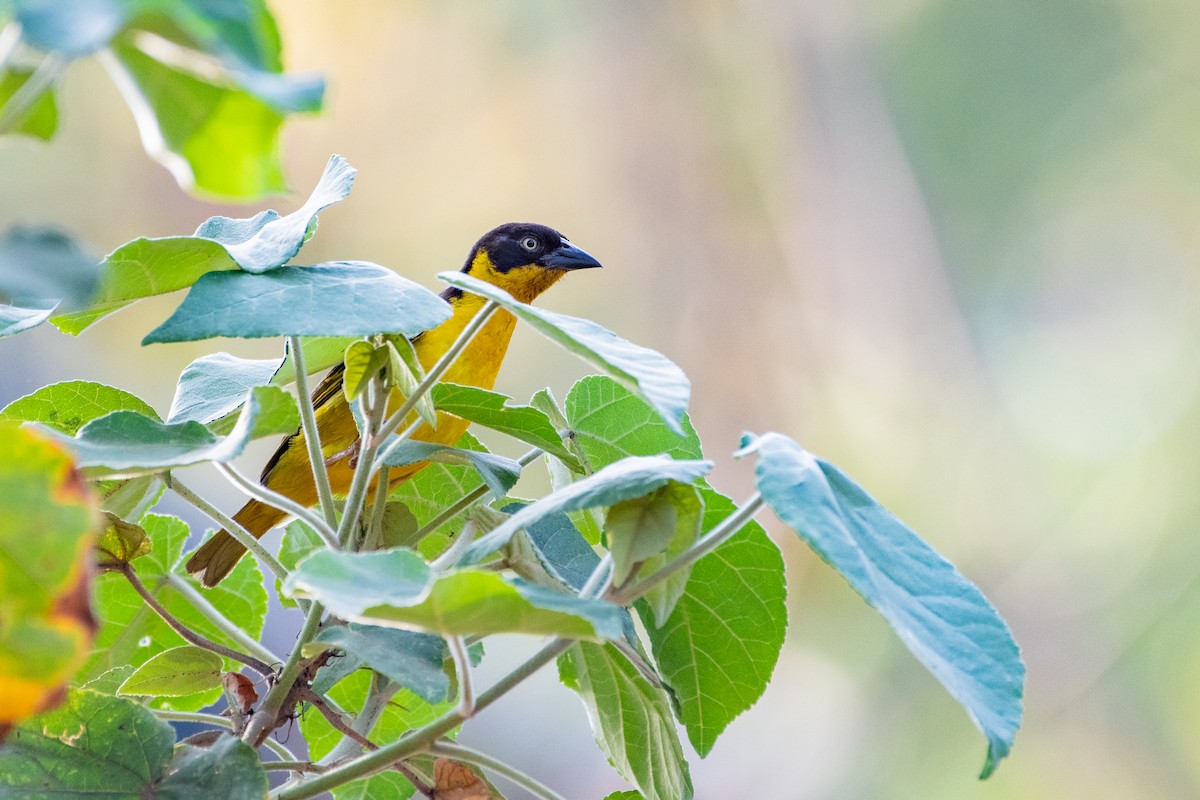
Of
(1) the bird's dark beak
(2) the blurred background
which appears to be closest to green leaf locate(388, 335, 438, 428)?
(1) the bird's dark beak

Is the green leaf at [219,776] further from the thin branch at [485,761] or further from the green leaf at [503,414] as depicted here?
the green leaf at [503,414]

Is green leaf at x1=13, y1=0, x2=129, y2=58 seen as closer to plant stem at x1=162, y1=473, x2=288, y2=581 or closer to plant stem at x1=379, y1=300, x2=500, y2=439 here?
Result: plant stem at x1=379, y1=300, x2=500, y2=439

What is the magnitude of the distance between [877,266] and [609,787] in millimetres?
2382

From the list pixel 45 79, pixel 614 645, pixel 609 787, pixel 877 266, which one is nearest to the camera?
pixel 45 79

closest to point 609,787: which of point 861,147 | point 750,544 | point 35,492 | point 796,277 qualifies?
point 796,277

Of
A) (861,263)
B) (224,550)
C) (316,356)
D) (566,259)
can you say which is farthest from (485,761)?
(861,263)

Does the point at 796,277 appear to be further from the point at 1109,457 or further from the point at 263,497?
the point at 263,497

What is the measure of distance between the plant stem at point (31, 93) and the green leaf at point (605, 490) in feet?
0.95

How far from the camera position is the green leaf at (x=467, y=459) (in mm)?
733

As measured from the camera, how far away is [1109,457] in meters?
4.24

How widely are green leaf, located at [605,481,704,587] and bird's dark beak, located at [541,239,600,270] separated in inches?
56.7

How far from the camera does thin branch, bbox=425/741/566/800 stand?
0.64m

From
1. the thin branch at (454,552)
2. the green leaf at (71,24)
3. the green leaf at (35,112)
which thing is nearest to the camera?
the green leaf at (71,24)

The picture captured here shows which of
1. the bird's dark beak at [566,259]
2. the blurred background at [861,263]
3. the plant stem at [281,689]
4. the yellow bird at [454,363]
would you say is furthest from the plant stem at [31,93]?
the blurred background at [861,263]
